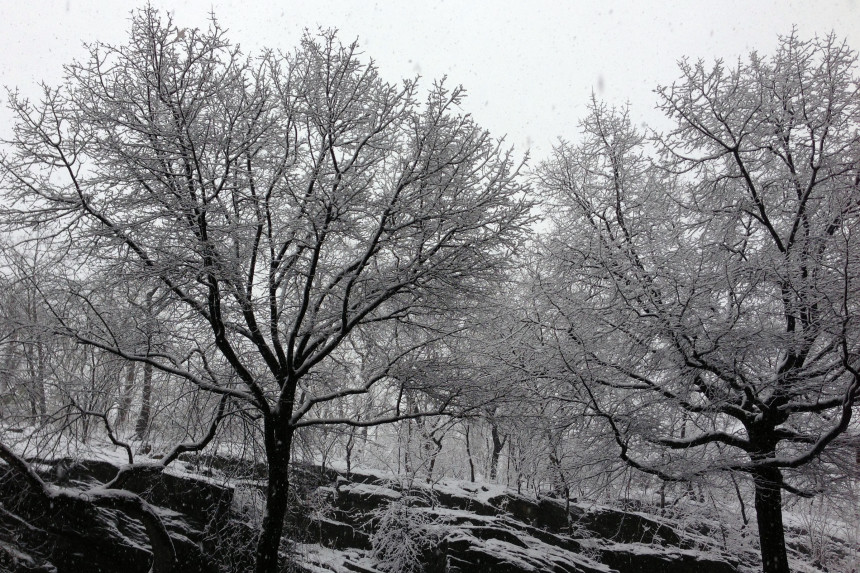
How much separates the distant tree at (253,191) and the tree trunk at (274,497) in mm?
17

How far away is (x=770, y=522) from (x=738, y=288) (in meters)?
3.62

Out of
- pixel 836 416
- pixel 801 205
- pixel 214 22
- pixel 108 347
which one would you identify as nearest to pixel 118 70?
pixel 214 22

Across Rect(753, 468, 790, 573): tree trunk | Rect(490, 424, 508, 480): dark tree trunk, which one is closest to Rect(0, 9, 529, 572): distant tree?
Rect(753, 468, 790, 573): tree trunk

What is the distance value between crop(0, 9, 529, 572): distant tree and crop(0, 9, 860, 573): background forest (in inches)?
1.8

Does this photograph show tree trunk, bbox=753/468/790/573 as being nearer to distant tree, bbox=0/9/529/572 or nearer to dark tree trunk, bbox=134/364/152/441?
distant tree, bbox=0/9/529/572

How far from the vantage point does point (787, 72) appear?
773 centimetres

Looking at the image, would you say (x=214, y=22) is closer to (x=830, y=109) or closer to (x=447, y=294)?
(x=447, y=294)

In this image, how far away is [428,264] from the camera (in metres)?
6.80

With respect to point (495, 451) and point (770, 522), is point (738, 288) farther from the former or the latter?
point (495, 451)

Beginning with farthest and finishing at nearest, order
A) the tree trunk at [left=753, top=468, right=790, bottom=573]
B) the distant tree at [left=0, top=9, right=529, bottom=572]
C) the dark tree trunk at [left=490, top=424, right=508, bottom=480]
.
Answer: the dark tree trunk at [left=490, top=424, right=508, bottom=480] → the tree trunk at [left=753, top=468, right=790, bottom=573] → the distant tree at [left=0, top=9, right=529, bottom=572]

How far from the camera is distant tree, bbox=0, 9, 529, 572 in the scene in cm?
580

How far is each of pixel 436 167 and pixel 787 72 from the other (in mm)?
6131

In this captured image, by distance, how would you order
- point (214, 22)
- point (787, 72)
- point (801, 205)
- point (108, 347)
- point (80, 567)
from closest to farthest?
point (214, 22) → point (108, 347) → point (801, 205) → point (787, 72) → point (80, 567)

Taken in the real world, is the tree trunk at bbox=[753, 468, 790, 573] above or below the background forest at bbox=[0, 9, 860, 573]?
below
